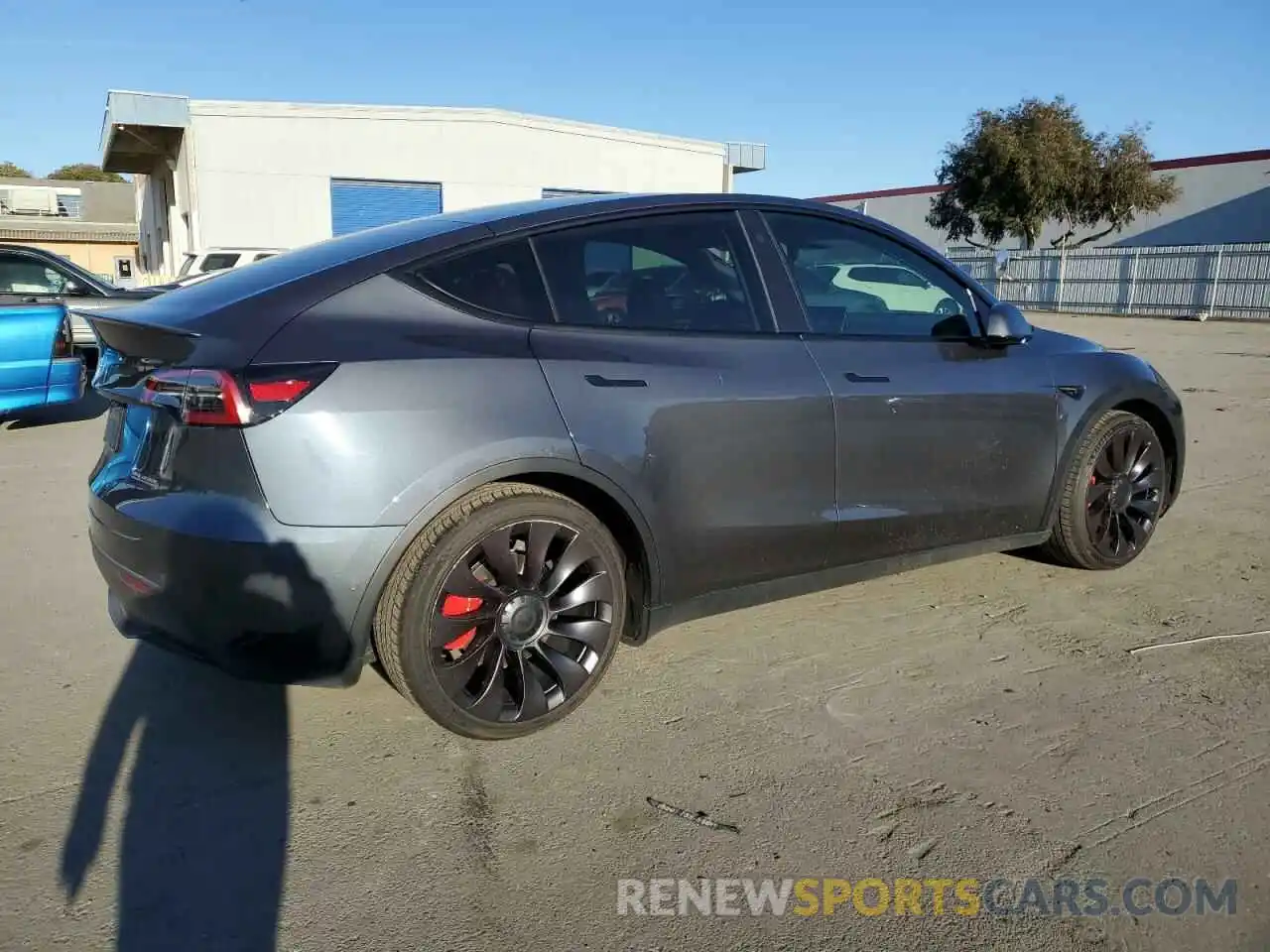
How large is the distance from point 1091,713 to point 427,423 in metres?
2.36

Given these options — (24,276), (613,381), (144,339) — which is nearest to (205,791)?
(144,339)

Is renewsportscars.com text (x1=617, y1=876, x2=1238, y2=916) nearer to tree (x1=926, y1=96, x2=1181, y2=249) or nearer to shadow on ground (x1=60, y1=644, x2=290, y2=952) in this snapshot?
shadow on ground (x1=60, y1=644, x2=290, y2=952)

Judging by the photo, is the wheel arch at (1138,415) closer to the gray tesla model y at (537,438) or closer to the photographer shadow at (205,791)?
the gray tesla model y at (537,438)

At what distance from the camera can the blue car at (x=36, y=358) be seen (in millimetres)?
7977

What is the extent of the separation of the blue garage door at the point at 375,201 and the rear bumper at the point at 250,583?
73.5 feet

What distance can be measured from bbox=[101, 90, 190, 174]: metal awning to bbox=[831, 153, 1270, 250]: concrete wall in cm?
2309

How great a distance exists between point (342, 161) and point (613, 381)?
2295 centimetres

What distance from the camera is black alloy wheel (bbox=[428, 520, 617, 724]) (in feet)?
9.57

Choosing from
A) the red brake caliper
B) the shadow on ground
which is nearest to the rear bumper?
the red brake caliper

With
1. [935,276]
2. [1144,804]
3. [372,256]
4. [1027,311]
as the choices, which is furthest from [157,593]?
[1027,311]

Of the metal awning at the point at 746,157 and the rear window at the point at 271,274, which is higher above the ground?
the metal awning at the point at 746,157

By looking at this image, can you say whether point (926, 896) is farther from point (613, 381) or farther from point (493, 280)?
point (493, 280)

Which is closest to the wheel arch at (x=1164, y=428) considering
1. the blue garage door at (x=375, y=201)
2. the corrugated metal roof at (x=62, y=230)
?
the blue garage door at (x=375, y=201)

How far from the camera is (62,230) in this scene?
48062 millimetres
